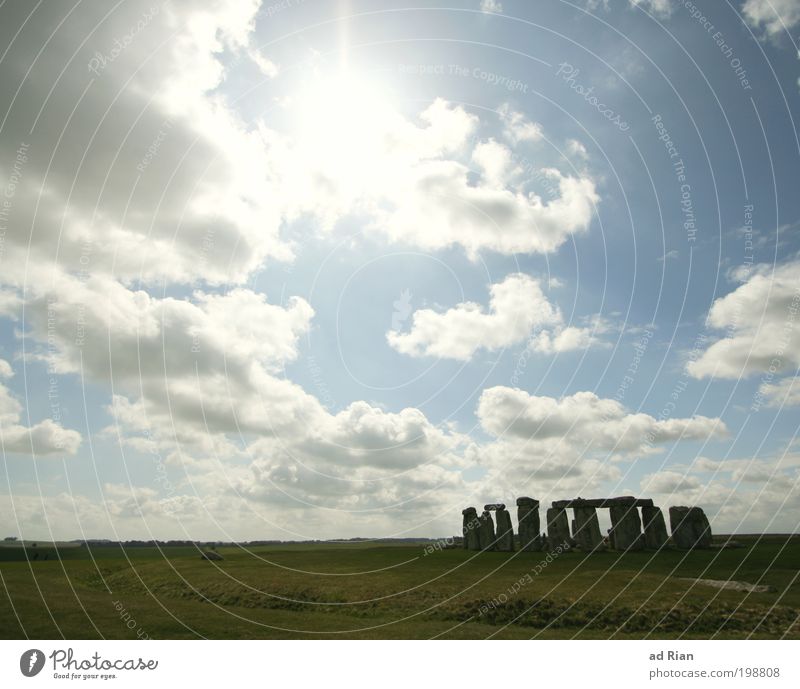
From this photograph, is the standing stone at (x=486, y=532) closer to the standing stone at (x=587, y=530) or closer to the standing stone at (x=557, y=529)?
the standing stone at (x=557, y=529)

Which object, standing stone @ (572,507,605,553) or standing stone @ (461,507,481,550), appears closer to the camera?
standing stone @ (572,507,605,553)

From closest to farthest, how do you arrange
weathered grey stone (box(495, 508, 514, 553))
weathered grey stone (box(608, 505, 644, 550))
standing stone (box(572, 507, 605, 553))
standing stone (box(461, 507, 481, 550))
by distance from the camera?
1. weathered grey stone (box(608, 505, 644, 550))
2. standing stone (box(572, 507, 605, 553))
3. weathered grey stone (box(495, 508, 514, 553))
4. standing stone (box(461, 507, 481, 550))

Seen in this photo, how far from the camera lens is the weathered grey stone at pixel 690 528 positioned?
133 ft

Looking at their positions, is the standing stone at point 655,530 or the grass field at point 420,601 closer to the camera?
the grass field at point 420,601

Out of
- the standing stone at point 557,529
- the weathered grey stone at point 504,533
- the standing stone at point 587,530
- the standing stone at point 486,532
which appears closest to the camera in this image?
the standing stone at point 587,530

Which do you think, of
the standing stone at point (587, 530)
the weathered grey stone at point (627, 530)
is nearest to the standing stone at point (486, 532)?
the standing stone at point (587, 530)

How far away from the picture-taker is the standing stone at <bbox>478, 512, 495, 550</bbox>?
4556 centimetres

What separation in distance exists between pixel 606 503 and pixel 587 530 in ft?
8.59

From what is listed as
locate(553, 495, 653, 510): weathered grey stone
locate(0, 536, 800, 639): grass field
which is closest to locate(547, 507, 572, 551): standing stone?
locate(553, 495, 653, 510): weathered grey stone

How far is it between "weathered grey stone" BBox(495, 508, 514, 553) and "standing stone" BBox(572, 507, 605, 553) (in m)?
4.84

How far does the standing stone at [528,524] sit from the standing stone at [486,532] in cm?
261

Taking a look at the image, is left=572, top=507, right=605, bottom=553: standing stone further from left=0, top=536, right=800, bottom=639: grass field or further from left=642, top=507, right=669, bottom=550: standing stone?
left=0, top=536, right=800, bottom=639: grass field
